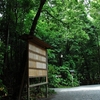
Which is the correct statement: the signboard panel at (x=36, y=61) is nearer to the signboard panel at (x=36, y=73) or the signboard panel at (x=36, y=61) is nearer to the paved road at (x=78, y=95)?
the signboard panel at (x=36, y=73)

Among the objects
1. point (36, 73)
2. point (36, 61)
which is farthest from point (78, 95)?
point (36, 61)

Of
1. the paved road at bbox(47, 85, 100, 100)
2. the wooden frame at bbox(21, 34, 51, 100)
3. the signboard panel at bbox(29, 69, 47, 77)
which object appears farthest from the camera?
the paved road at bbox(47, 85, 100, 100)

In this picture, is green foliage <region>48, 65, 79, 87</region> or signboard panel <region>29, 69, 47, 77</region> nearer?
signboard panel <region>29, 69, 47, 77</region>

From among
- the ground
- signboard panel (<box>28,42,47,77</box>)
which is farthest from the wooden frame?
the ground

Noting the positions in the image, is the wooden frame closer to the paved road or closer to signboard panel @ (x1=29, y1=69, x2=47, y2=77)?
signboard panel @ (x1=29, y1=69, x2=47, y2=77)

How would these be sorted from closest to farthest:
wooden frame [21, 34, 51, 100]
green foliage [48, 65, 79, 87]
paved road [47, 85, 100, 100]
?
wooden frame [21, 34, 51, 100] < paved road [47, 85, 100, 100] < green foliage [48, 65, 79, 87]

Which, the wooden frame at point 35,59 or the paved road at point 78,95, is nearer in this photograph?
the wooden frame at point 35,59

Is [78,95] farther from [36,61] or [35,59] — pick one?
[35,59]

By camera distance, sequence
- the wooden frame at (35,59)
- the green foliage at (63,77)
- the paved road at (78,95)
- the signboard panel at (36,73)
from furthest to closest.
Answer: the green foliage at (63,77), the paved road at (78,95), the signboard panel at (36,73), the wooden frame at (35,59)

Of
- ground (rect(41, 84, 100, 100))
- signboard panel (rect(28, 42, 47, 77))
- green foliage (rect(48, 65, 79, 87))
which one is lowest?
ground (rect(41, 84, 100, 100))

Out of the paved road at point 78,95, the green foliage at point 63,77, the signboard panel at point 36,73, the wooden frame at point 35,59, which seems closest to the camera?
the wooden frame at point 35,59

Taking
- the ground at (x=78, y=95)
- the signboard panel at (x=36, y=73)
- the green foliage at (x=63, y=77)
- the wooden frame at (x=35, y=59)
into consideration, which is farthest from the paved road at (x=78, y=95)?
the green foliage at (x=63, y=77)

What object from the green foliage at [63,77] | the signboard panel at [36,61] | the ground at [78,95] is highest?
the signboard panel at [36,61]

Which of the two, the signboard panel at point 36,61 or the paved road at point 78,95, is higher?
the signboard panel at point 36,61
